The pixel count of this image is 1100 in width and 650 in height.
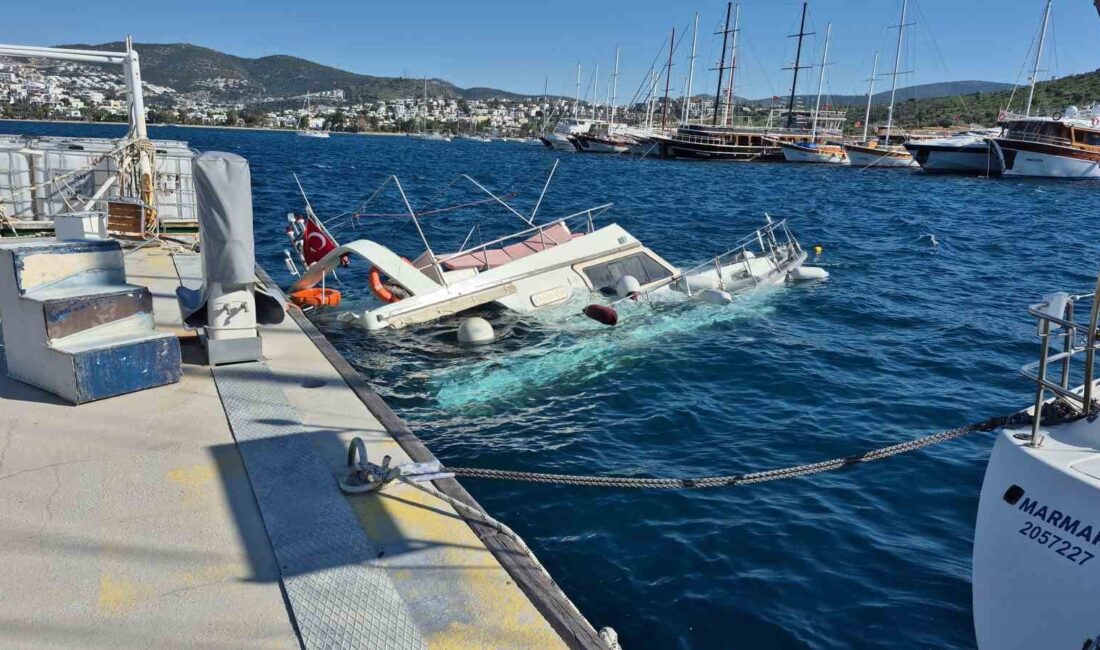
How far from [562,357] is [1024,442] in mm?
6880

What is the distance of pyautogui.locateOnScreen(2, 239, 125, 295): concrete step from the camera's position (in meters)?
6.24

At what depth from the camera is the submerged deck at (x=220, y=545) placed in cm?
377

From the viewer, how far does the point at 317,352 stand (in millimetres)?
8250

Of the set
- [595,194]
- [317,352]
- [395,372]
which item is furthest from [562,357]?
[595,194]

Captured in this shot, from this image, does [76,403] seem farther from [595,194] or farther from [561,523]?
[595,194]

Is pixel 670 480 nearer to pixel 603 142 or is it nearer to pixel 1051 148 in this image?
pixel 1051 148

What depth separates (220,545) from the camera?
4422 millimetres

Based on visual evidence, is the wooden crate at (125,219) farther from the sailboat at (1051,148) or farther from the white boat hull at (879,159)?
the white boat hull at (879,159)

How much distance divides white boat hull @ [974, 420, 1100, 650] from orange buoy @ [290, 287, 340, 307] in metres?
10.6

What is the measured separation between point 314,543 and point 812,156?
3215 inches

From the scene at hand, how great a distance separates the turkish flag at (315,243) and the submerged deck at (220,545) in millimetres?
7018

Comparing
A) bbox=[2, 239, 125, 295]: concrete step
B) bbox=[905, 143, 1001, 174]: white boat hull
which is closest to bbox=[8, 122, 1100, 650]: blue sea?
bbox=[2, 239, 125, 295]: concrete step

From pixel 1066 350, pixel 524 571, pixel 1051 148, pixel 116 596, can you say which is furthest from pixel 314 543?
pixel 1051 148

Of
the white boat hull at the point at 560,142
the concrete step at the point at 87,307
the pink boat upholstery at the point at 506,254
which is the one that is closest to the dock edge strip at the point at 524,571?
the concrete step at the point at 87,307
